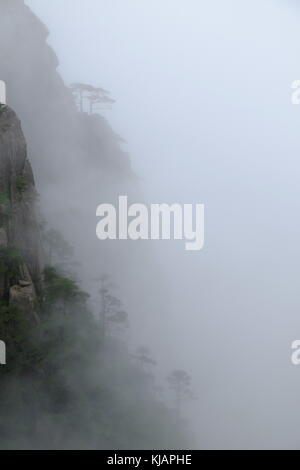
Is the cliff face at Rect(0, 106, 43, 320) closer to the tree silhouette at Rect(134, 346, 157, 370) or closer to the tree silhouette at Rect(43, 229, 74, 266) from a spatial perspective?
the tree silhouette at Rect(43, 229, 74, 266)

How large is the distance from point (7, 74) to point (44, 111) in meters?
4.80

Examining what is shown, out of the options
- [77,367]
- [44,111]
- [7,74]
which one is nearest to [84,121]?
[44,111]

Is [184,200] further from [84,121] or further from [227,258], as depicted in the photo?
[84,121]

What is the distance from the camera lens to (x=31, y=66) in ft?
142

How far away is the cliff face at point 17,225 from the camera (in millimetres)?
24766
